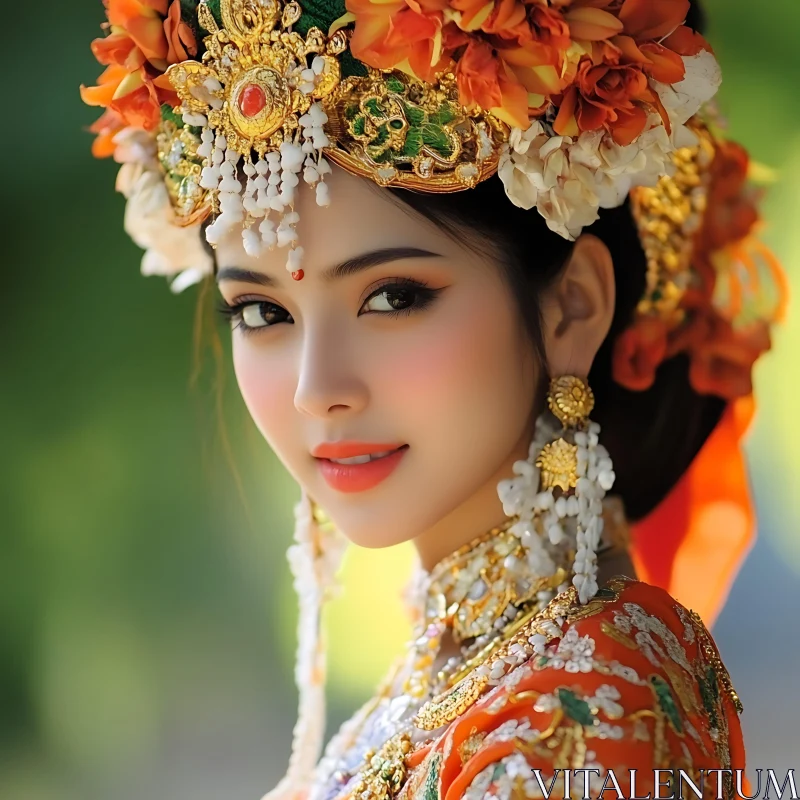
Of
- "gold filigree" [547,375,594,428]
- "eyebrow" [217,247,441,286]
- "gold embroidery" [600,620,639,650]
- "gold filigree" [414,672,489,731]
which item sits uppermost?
"eyebrow" [217,247,441,286]

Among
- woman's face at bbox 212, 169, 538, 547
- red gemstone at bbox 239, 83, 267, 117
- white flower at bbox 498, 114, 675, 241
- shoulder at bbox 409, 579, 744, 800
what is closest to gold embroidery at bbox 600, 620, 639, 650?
shoulder at bbox 409, 579, 744, 800

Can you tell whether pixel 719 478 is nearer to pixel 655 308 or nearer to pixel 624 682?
pixel 655 308

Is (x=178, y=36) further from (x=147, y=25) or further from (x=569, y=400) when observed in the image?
(x=569, y=400)

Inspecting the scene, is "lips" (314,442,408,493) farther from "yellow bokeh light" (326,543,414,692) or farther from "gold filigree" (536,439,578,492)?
"yellow bokeh light" (326,543,414,692)

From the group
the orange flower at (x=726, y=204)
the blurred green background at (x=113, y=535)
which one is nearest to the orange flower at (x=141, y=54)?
the orange flower at (x=726, y=204)

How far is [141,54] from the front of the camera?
127 cm

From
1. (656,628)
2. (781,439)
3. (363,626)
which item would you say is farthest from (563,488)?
(363,626)

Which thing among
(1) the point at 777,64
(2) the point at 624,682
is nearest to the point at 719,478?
(2) the point at 624,682

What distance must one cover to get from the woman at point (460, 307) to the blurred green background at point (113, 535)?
1233 mm

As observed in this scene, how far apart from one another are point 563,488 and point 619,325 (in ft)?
1.18

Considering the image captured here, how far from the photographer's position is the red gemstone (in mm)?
1176

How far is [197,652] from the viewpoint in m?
2.80

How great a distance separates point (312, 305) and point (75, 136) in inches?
76.6

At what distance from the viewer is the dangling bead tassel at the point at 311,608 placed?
5.19ft
